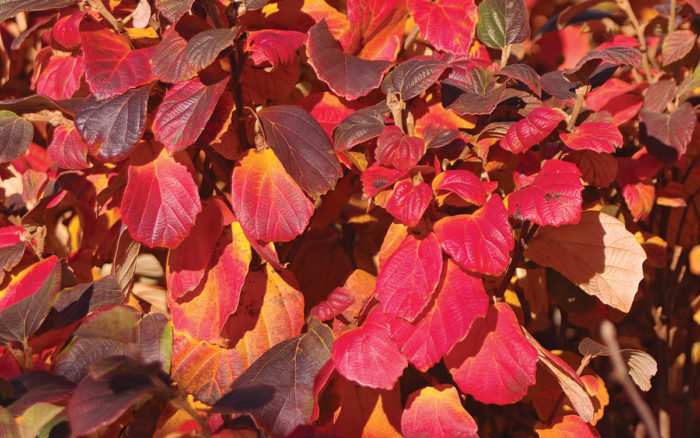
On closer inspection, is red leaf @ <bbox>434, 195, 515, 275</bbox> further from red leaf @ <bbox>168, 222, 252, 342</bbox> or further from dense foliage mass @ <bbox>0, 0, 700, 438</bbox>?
red leaf @ <bbox>168, 222, 252, 342</bbox>

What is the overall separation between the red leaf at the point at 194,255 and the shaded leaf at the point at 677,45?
0.78 m

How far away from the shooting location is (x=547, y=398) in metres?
0.94

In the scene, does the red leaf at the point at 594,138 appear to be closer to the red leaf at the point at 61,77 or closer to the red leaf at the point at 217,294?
the red leaf at the point at 217,294

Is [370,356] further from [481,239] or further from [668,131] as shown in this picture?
[668,131]

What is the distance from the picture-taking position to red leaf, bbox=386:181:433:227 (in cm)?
68

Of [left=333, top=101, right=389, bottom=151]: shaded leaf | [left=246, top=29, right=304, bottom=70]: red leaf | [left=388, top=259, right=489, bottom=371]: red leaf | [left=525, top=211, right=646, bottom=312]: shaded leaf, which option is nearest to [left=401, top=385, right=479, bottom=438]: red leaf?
[left=388, top=259, right=489, bottom=371]: red leaf

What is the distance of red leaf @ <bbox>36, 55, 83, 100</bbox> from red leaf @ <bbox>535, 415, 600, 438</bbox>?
32.0 inches

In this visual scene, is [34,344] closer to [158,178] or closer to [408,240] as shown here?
[158,178]

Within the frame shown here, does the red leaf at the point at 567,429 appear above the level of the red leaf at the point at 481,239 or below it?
below

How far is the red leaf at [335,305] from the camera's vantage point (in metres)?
0.84

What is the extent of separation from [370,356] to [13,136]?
0.52 m

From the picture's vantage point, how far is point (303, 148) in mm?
777

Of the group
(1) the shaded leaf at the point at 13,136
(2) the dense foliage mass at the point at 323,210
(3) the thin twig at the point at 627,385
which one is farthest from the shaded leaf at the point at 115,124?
(3) the thin twig at the point at 627,385

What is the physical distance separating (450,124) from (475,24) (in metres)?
0.16
